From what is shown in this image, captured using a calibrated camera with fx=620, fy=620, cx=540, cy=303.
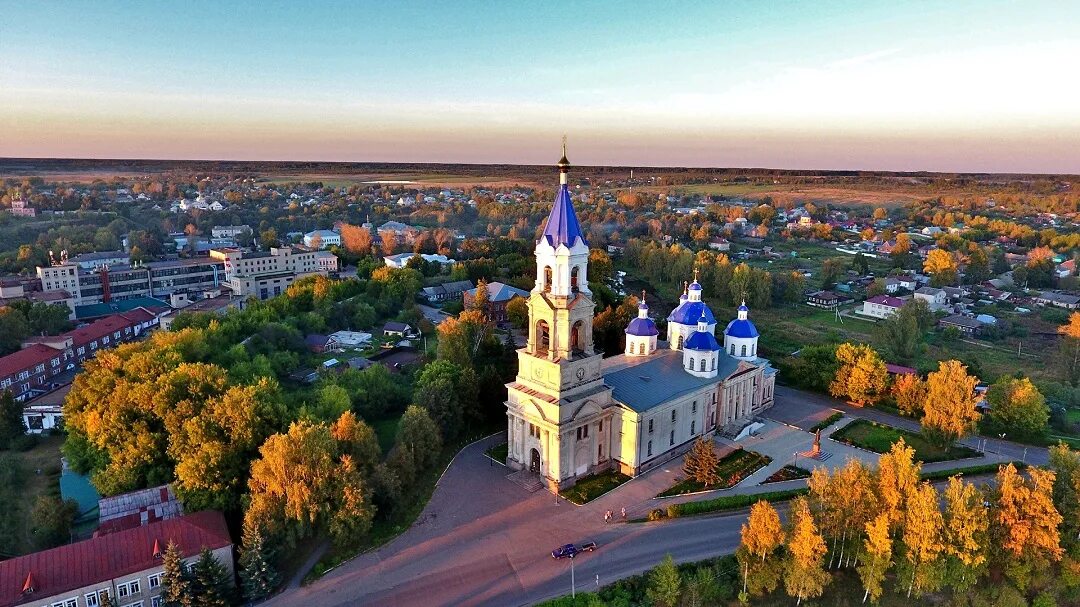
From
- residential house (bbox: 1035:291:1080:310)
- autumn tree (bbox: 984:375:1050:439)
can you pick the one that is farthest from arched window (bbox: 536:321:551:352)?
residential house (bbox: 1035:291:1080:310)

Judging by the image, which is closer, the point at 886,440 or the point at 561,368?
the point at 561,368

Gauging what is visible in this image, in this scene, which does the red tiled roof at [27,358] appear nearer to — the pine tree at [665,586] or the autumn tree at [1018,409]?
the pine tree at [665,586]

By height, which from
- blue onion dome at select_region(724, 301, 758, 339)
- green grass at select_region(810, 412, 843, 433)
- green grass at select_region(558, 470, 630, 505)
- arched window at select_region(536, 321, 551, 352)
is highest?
arched window at select_region(536, 321, 551, 352)

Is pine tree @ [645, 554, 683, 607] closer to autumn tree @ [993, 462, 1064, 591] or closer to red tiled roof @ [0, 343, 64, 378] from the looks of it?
autumn tree @ [993, 462, 1064, 591]

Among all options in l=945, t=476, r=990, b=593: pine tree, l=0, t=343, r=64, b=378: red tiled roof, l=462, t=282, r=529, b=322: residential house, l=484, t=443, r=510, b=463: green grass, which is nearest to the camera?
l=945, t=476, r=990, b=593: pine tree

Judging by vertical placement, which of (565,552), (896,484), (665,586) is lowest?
(565,552)

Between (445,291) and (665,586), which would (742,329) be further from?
(445,291)

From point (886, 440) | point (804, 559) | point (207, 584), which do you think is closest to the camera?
point (207, 584)

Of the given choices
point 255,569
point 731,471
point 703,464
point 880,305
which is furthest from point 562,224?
point 880,305
